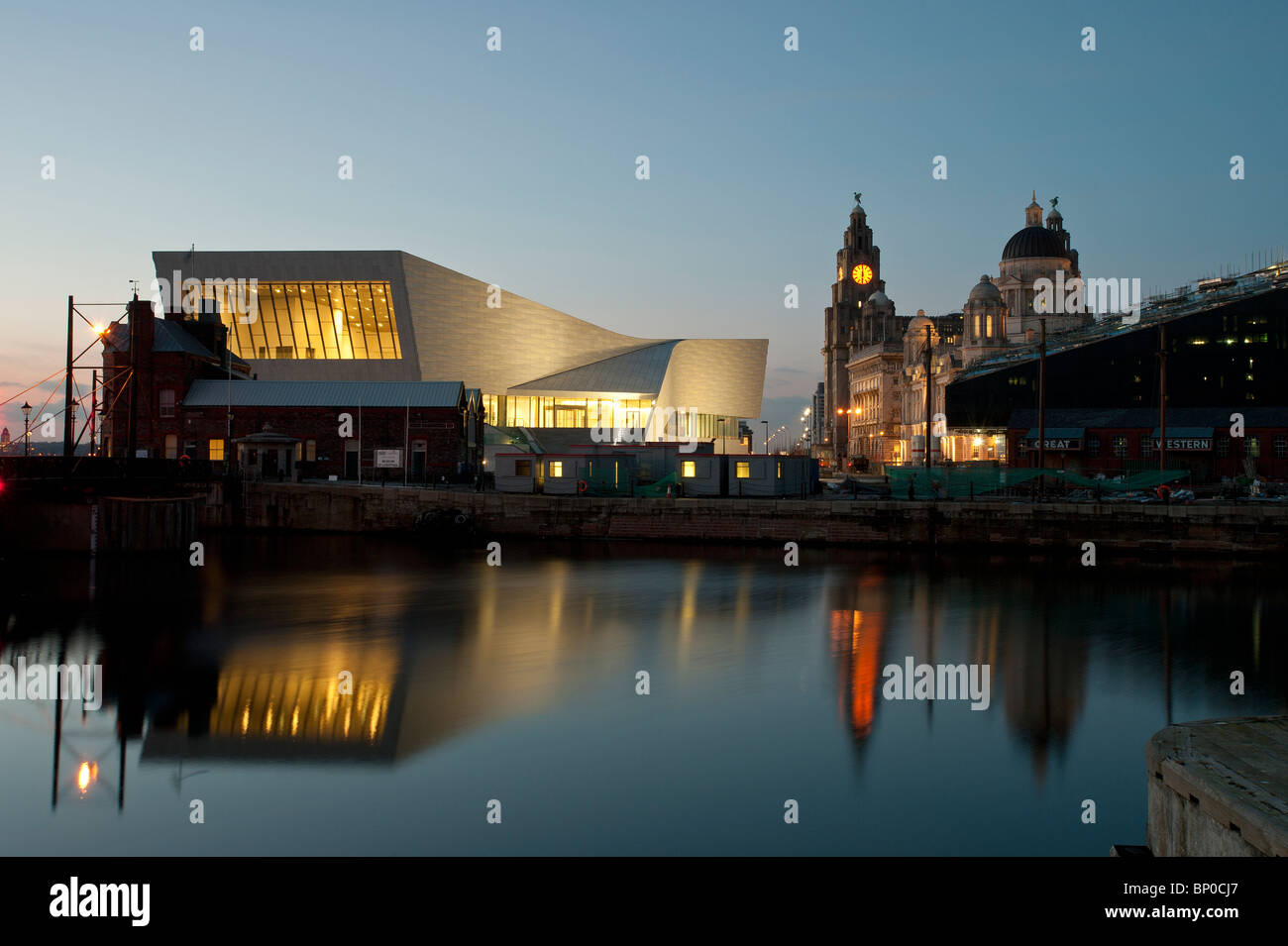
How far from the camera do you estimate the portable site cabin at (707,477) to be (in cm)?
4828

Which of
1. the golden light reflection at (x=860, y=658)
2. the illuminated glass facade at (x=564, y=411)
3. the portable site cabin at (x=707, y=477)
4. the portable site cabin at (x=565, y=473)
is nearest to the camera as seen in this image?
the golden light reflection at (x=860, y=658)

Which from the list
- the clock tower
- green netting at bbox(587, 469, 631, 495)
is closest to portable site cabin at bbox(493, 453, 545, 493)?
green netting at bbox(587, 469, 631, 495)

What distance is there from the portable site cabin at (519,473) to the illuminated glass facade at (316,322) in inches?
1116

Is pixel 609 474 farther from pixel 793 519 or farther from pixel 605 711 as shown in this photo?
pixel 605 711

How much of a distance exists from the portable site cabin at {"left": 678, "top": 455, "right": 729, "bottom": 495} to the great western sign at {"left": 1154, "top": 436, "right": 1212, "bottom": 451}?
34.7 meters

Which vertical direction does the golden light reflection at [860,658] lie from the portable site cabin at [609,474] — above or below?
below

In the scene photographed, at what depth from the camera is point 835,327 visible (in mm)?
180500
